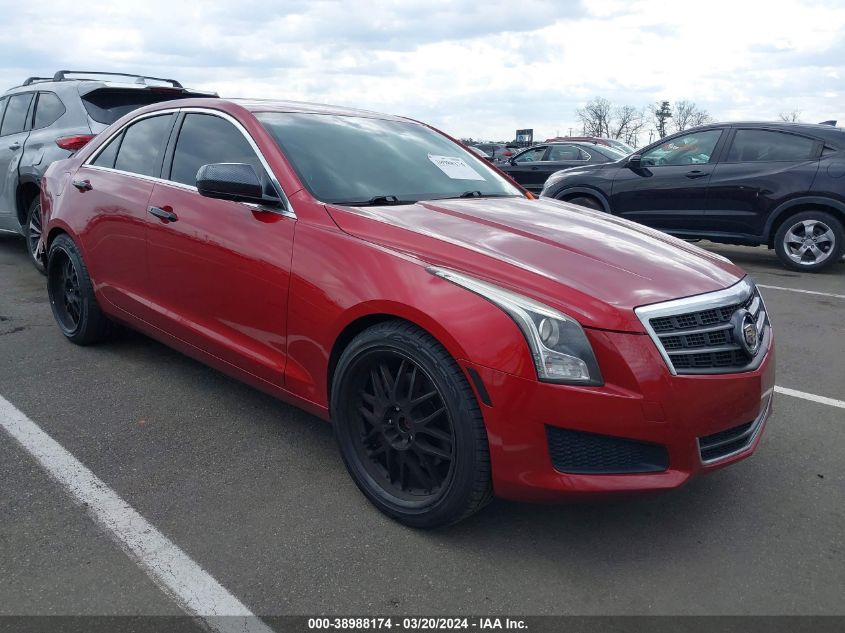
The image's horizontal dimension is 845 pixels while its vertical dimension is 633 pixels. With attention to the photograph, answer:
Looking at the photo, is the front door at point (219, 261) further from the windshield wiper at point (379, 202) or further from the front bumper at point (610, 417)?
the front bumper at point (610, 417)

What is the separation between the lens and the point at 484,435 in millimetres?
2508

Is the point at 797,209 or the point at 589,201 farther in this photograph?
the point at 589,201

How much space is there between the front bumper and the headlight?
0.03 m

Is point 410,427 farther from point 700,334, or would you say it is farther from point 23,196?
point 23,196

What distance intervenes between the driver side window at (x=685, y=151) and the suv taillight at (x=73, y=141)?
6.58 m

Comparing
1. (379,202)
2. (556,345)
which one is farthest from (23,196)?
(556,345)

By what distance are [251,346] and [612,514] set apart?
173cm

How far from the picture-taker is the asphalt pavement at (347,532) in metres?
2.43

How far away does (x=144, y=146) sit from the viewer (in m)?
4.34

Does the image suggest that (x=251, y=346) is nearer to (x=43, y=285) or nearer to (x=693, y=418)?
(x=693, y=418)

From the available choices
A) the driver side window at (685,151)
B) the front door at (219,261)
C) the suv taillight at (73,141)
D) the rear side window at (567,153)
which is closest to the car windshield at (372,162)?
the front door at (219,261)

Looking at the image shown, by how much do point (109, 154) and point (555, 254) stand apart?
124 inches

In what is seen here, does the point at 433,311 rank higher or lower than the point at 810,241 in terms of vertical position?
higher

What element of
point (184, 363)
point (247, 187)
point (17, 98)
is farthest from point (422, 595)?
point (17, 98)
